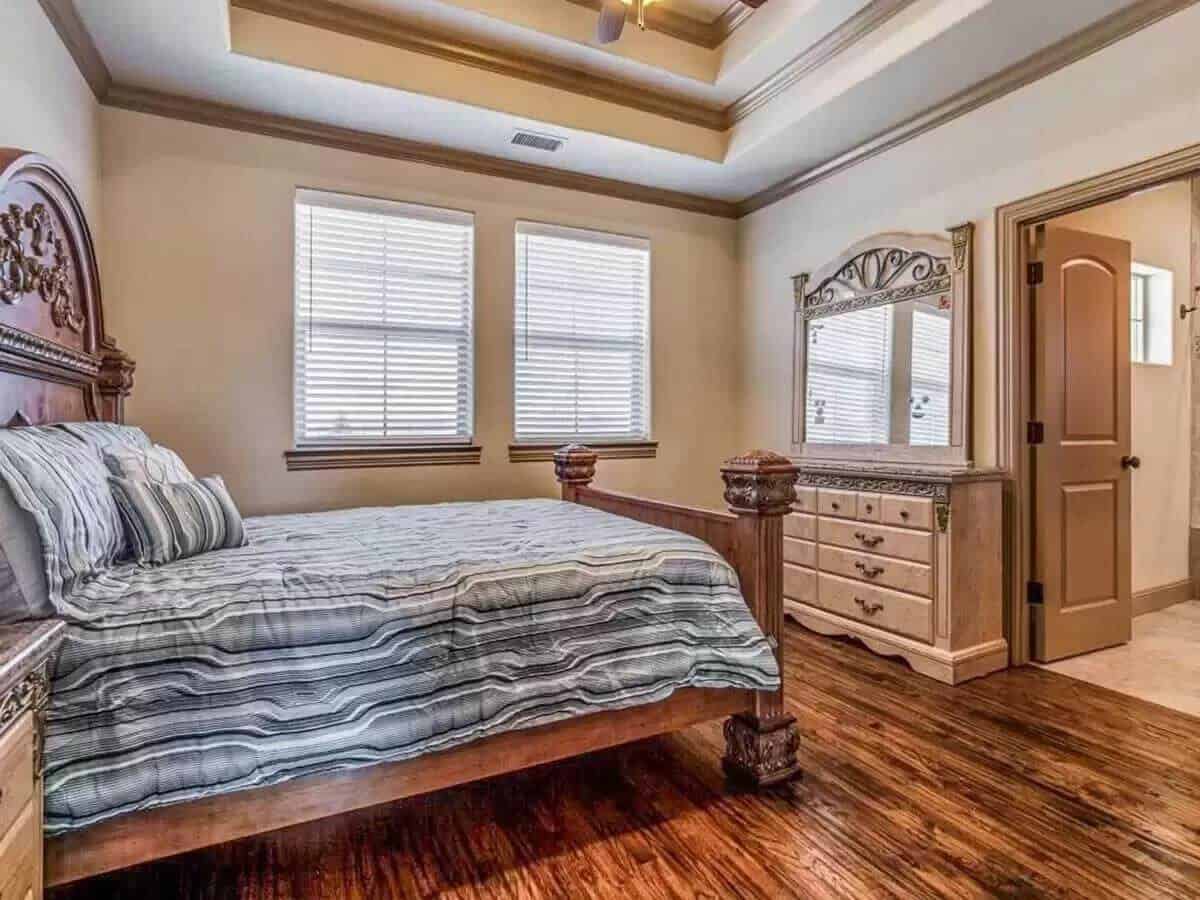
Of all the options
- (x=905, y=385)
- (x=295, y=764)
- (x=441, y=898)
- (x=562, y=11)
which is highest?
(x=562, y=11)

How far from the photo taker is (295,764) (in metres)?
1.41

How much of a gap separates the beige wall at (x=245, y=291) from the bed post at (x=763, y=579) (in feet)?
7.09

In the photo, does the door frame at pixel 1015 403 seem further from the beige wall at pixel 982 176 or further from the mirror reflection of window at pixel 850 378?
the mirror reflection of window at pixel 850 378

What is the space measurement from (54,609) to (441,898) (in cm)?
107

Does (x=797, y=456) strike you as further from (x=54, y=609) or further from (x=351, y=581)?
(x=54, y=609)

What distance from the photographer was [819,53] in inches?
124

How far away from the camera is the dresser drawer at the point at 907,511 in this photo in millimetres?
2928

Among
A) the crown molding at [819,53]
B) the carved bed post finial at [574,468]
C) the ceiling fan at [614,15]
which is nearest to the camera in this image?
the ceiling fan at [614,15]

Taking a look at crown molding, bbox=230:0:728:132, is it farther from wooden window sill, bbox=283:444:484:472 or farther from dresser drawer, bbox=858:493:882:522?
dresser drawer, bbox=858:493:882:522

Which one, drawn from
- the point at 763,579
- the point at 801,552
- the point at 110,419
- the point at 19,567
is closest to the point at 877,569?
the point at 801,552

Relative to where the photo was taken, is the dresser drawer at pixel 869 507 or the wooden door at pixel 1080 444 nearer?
the wooden door at pixel 1080 444

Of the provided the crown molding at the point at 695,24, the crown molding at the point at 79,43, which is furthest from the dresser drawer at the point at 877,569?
the crown molding at the point at 79,43

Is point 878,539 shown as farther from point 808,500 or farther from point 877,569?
point 808,500

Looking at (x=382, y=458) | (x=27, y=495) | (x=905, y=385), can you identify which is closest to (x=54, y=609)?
(x=27, y=495)
